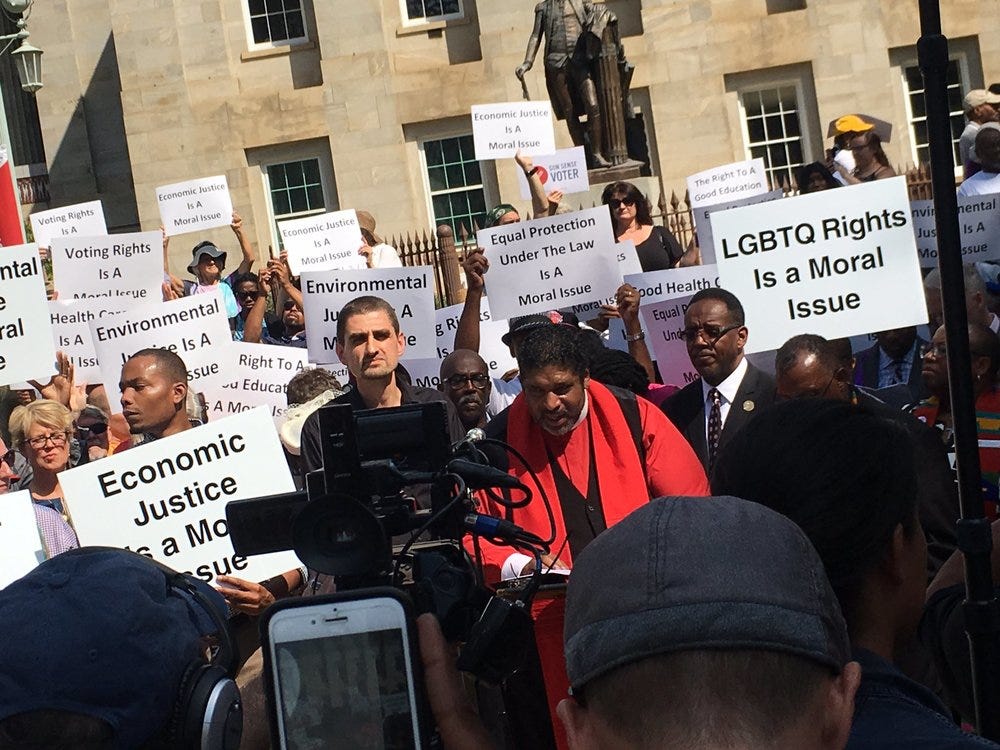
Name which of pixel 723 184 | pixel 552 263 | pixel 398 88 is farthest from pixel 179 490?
pixel 398 88

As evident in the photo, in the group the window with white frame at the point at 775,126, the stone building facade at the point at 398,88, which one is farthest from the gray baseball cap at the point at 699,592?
the window with white frame at the point at 775,126

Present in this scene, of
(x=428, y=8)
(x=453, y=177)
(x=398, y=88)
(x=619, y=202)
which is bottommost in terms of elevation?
(x=619, y=202)

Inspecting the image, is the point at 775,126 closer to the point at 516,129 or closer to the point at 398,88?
the point at 398,88

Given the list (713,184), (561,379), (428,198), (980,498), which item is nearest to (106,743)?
(980,498)

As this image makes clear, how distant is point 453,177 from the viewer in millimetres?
26531

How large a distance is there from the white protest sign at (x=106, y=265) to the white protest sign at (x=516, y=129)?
298cm

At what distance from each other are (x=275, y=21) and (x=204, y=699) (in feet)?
85.5

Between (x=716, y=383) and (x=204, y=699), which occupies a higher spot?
(x=204, y=699)

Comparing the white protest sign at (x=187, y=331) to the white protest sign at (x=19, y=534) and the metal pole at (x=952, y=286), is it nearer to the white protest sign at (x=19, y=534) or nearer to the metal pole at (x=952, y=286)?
the white protest sign at (x=19, y=534)

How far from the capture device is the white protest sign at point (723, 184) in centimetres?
1135

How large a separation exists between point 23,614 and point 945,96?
6.06 ft

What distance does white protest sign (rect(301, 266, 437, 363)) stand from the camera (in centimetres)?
850

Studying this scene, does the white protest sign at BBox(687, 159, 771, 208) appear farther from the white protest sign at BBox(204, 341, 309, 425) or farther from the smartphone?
the smartphone

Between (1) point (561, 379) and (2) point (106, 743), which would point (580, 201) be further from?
(2) point (106, 743)
